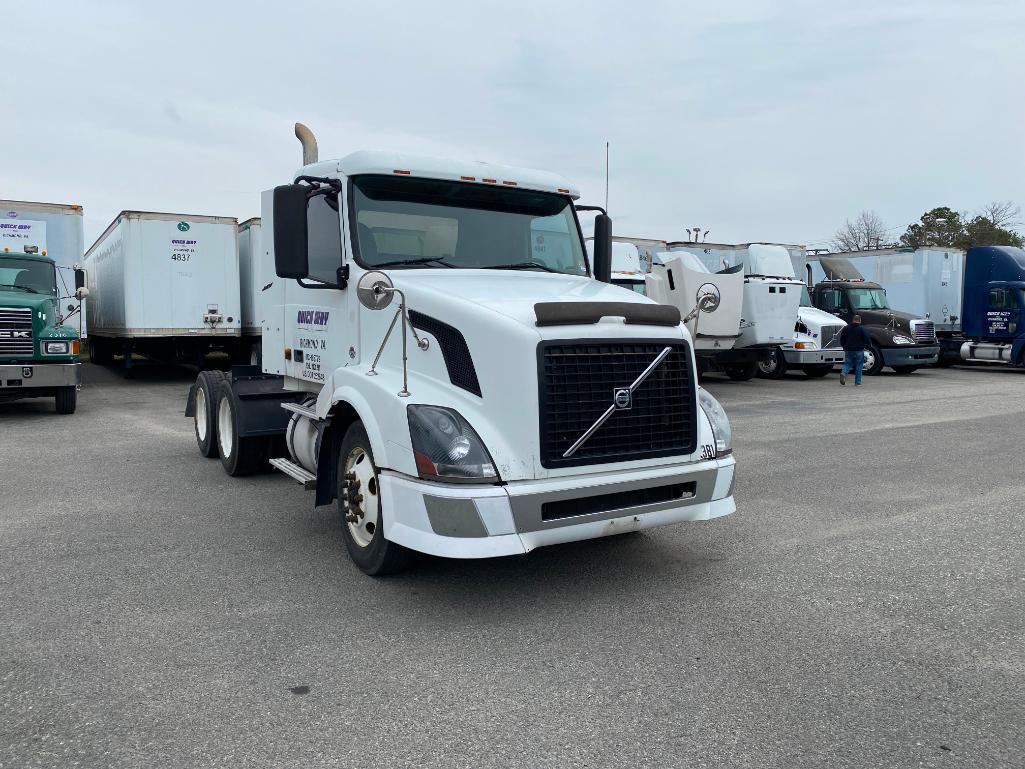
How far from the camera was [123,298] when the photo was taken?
16062 millimetres

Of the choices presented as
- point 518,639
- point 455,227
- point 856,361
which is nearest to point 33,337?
point 455,227

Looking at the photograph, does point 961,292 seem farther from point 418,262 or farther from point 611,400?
point 611,400

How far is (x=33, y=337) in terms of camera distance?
38.1ft

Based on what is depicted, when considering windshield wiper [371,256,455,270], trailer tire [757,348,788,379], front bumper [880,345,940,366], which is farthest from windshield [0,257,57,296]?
front bumper [880,345,940,366]

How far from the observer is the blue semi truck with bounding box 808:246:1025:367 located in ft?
75.1

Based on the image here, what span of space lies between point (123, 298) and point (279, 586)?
1318 cm

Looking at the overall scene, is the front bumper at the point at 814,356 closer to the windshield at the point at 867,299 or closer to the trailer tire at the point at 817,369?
the trailer tire at the point at 817,369

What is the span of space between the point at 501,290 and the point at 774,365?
16940 millimetres

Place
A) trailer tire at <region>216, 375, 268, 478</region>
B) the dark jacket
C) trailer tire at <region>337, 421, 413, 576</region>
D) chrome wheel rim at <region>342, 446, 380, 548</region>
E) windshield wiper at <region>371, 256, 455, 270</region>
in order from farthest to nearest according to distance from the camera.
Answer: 1. the dark jacket
2. trailer tire at <region>216, 375, 268, 478</region>
3. windshield wiper at <region>371, 256, 455, 270</region>
4. chrome wheel rim at <region>342, 446, 380, 548</region>
5. trailer tire at <region>337, 421, 413, 576</region>

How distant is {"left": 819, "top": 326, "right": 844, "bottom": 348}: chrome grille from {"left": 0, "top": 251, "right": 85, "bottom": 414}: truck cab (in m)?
16.0

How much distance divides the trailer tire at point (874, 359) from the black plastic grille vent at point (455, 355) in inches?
776

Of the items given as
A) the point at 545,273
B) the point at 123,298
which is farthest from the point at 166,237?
the point at 545,273

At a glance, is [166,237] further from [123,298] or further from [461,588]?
[461,588]

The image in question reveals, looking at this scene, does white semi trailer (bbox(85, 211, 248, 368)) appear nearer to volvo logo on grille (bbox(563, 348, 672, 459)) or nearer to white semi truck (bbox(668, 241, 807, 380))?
white semi truck (bbox(668, 241, 807, 380))
